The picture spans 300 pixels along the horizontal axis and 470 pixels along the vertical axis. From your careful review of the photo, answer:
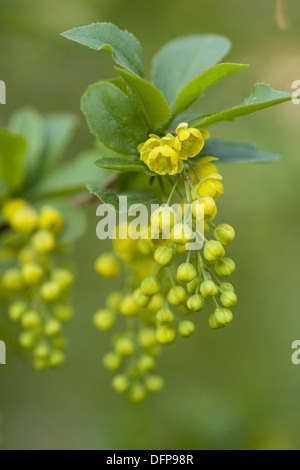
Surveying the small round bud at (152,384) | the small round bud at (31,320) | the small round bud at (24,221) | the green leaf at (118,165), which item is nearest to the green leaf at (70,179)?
the small round bud at (24,221)

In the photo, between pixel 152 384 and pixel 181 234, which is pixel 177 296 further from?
pixel 152 384

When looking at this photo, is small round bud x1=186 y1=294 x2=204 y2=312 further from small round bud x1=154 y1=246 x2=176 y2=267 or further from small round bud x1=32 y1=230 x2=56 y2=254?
small round bud x1=32 y1=230 x2=56 y2=254

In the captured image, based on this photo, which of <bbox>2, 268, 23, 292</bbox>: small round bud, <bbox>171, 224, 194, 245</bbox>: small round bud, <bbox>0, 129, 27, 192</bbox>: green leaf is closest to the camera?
<bbox>171, 224, 194, 245</bbox>: small round bud

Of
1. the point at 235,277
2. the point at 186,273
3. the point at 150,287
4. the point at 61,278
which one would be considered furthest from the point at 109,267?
the point at 235,277

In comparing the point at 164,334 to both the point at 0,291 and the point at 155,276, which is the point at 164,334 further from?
the point at 0,291

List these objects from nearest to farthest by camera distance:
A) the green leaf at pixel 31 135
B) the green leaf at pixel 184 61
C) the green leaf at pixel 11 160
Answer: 1. the green leaf at pixel 184 61
2. the green leaf at pixel 11 160
3. the green leaf at pixel 31 135

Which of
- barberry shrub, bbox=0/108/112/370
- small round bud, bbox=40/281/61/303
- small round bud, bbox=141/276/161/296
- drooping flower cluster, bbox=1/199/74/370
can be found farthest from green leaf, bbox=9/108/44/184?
small round bud, bbox=141/276/161/296

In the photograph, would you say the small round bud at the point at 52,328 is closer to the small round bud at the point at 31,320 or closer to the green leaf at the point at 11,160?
the small round bud at the point at 31,320

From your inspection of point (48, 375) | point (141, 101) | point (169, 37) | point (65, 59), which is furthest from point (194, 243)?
point (48, 375)
